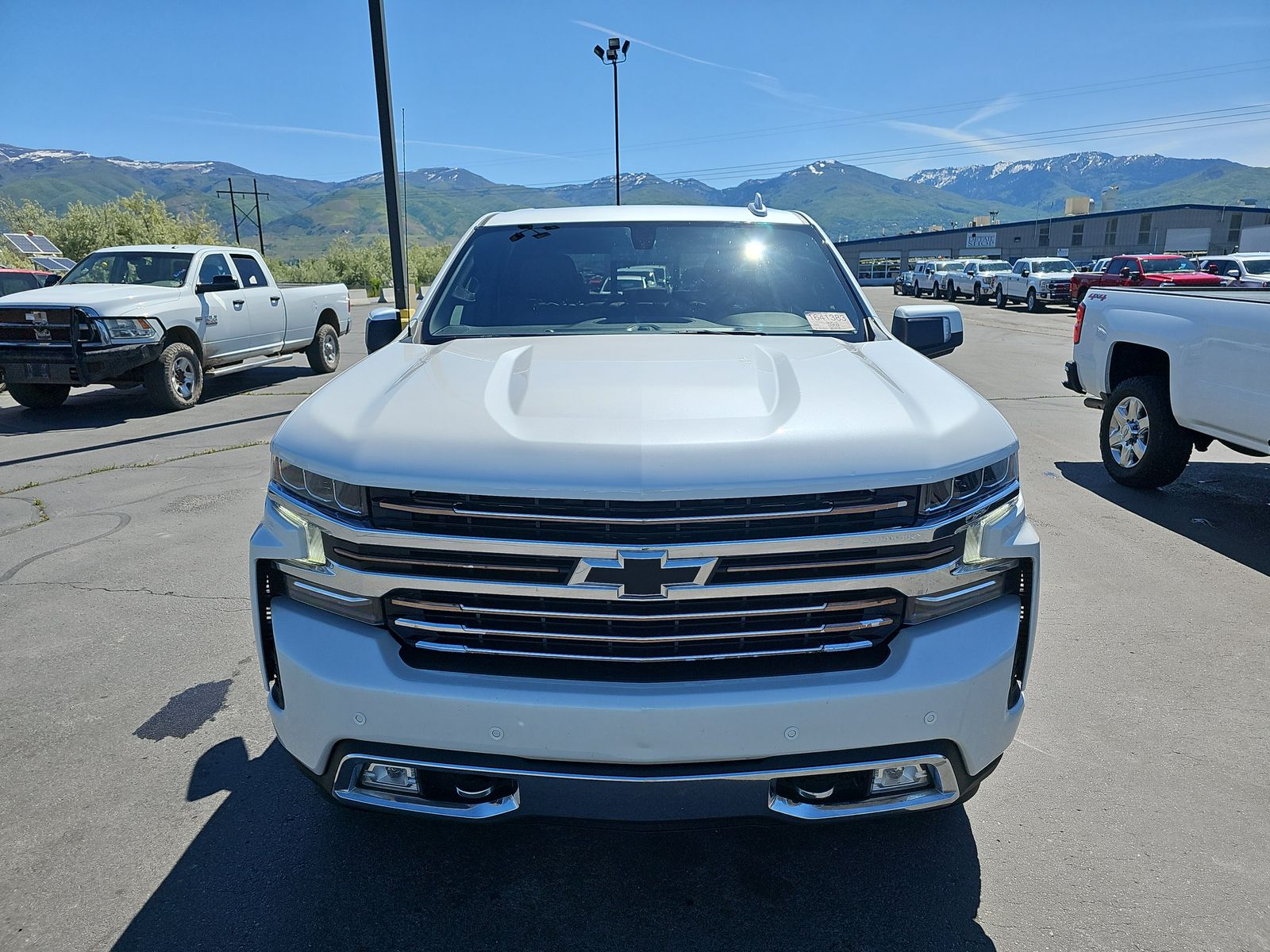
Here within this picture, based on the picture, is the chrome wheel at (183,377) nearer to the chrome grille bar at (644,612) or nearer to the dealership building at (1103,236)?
the chrome grille bar at (644,612)

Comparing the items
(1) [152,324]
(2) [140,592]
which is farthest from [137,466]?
(2) [140,592]

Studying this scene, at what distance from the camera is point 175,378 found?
1053 centimetres

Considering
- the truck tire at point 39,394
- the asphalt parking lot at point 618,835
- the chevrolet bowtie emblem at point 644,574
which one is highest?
the chevrolet bowtie emblem at point 644,574

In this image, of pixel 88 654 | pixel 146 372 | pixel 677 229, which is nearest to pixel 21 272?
pixel 146 372

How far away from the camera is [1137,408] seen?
6.68m

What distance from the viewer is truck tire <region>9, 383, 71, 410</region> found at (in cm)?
1045

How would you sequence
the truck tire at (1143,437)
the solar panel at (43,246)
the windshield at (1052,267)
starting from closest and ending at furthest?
1. the truck tire at (1143,437)
2. the windshield at (1052,267)
3. the solar panel at (43,246)

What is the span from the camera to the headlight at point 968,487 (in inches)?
81.7

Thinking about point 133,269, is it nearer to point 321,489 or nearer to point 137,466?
point 137,466

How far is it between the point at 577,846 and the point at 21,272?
1751 centimetres

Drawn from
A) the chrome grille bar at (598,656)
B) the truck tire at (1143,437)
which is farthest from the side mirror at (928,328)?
the truck tire at (1143,437)

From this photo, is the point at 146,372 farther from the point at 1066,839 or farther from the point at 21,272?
the point at 1066,839

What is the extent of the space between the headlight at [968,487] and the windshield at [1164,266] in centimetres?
2752

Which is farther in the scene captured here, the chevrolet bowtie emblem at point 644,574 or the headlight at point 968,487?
the headlight at point 968,487
